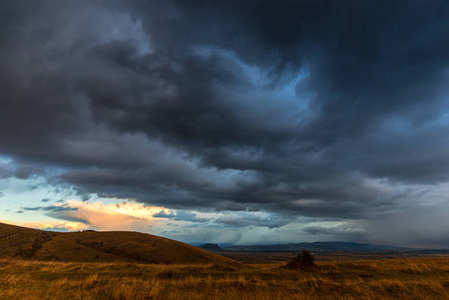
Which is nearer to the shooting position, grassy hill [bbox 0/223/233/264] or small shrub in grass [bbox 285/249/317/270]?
small shrub in grass [bbox 285/249/317/270]

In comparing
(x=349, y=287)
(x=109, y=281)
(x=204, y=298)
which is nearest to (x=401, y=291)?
(x=349, y=287)

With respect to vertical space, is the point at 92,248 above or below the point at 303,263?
below

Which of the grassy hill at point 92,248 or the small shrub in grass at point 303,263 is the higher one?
the small shrub in grass at point 303,263

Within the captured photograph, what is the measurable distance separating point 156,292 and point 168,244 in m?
53.3

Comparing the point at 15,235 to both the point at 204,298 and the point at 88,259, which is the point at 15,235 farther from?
the point at 204,298

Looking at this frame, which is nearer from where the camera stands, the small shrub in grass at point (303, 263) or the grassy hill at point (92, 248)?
the small shrub in grass at point (303, 263)

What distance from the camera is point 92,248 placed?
5562 cm

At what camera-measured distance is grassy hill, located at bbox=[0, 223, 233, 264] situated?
47.2 m

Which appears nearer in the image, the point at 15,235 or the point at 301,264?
the point at 301,264

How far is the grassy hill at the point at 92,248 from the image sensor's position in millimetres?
47156

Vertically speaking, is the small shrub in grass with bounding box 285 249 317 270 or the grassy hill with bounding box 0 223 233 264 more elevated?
the small shrub in grass with bounding box 285 249 317 270

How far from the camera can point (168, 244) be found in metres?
63.6

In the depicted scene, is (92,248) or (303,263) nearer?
(303,263)

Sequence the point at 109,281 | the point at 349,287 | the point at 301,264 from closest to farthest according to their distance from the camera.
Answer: the point at 349,287 < the point at 109,281 < the point at 301,264
